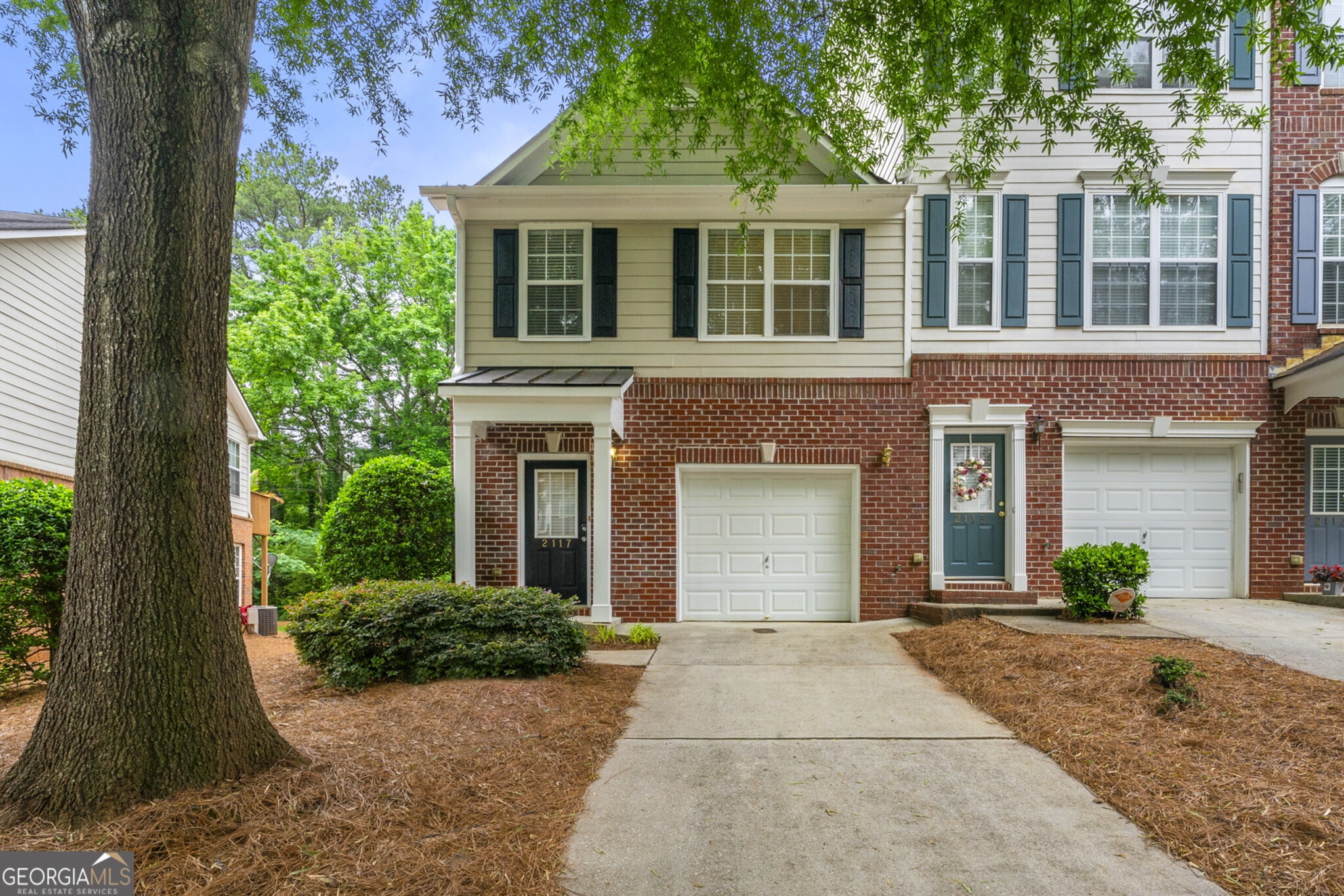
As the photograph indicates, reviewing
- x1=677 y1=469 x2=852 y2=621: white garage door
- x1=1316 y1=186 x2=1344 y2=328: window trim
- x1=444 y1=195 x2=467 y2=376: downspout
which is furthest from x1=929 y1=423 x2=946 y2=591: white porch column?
x1=444 y1=195 x2=467 y2=376: downspout

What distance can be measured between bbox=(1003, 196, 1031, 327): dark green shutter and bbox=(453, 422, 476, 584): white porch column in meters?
6.94

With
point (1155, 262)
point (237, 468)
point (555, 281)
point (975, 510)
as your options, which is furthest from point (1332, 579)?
point (237, 468)

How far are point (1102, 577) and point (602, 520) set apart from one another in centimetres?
548

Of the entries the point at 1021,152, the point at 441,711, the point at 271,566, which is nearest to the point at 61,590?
the point at 441,711

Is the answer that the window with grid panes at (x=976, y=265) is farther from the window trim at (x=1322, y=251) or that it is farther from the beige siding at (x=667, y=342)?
the window trim at (x=1322, y=251)

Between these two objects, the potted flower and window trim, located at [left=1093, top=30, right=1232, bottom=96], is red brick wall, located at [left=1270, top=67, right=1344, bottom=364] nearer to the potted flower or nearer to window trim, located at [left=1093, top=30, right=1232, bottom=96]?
window trim, located at [left=1093, top=30, right=1232, bottom=96]

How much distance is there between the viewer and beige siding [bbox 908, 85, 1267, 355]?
346 inches

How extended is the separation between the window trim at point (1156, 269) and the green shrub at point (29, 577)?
35.2 ft

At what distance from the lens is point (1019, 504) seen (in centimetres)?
881

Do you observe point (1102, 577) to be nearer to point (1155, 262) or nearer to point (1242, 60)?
point (1155, 262)

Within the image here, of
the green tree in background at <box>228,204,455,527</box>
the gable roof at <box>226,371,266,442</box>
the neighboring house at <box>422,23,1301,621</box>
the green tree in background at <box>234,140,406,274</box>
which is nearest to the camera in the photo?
→ the neighboring house at <box>422,23,1301,621</box>

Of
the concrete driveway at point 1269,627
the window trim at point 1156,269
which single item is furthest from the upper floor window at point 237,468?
the concrete driveway at point 1269,627

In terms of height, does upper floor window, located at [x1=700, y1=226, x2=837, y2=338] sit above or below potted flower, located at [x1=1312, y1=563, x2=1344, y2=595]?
above
